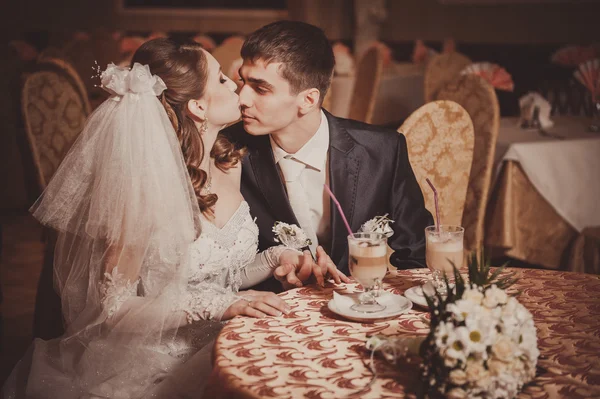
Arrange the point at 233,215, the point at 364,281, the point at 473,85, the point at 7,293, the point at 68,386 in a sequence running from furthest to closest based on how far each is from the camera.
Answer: the point at 7,293 → the point at 473,85 → the point at 233,215 → the point at 68,386 → the point at 364,281

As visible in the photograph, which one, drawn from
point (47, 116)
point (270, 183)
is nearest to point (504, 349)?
point (270, 183)

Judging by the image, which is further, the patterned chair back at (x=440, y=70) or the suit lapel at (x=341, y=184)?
the patterned chair back at (x=440, y=70)

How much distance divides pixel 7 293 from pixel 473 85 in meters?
2.98

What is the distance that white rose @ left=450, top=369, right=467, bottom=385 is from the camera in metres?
1.25

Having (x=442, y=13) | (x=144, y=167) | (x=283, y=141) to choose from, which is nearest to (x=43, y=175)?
(x=283, y=141)

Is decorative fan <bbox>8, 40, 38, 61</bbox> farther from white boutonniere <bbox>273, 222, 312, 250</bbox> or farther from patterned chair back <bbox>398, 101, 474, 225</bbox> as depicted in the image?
white boutonniere <bbox>273, 222, 312, 250</bbox>

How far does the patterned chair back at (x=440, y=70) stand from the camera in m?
5.46

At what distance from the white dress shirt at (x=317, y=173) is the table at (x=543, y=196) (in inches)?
62.6

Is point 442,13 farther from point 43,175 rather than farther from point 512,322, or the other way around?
point 512,322

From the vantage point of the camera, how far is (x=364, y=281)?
175cm

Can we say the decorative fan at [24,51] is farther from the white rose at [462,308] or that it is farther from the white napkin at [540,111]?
the white rose at [462,308]

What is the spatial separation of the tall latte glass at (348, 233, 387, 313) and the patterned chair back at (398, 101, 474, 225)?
51.1 inches

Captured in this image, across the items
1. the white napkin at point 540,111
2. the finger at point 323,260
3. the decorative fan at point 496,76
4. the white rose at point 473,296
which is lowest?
the finger at point 323,260

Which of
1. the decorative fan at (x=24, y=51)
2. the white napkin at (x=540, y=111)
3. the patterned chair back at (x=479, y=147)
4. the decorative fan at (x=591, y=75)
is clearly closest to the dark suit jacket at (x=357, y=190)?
the patterned chair back at (x=479, y=147)
